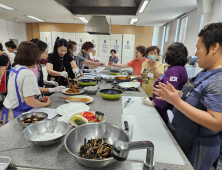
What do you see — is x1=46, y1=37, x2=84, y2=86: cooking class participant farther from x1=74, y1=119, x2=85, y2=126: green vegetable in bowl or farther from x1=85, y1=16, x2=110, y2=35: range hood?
x1=74, y1=119, x2=85, y2=126: green vegetable in bowl

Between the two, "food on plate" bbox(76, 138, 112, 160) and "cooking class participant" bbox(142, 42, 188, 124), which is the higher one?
"cooking class participant" bbox(142, 42, 188, 124)

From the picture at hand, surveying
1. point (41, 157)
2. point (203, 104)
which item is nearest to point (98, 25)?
point (203, 104)

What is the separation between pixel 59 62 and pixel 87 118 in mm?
1819

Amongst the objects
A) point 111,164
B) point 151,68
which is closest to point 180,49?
point 151,68

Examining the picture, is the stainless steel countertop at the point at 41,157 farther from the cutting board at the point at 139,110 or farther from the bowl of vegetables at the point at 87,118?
the cutting board at the point at 139,110

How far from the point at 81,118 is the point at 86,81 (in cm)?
151

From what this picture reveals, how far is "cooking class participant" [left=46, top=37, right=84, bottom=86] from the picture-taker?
A: 8.09 ft

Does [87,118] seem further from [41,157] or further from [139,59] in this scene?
[139,59]

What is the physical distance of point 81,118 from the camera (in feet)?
3.65

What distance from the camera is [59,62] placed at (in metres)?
2.68

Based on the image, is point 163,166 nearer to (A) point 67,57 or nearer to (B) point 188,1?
(A) point 67,57

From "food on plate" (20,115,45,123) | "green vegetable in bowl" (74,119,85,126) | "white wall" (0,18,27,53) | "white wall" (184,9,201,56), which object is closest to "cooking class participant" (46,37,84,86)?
"food on plate" (20,115,45,123)

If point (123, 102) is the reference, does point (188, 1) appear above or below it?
above

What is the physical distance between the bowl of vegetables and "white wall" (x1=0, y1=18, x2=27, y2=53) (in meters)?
9.07
